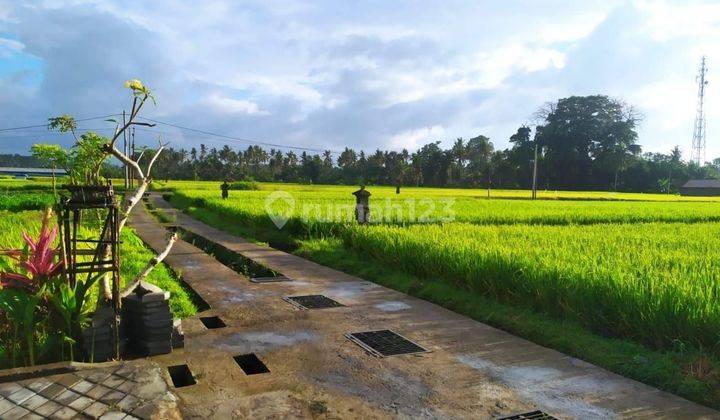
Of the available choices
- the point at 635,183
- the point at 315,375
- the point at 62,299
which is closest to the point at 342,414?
the point at 315,375

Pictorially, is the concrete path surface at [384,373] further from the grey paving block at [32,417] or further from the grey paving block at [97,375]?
the grey paving block at [32,417]

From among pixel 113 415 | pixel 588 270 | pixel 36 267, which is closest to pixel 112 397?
pixel 113 415

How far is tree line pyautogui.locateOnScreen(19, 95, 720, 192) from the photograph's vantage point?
202ft

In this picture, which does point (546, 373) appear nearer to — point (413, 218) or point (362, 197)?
point (362, 197)

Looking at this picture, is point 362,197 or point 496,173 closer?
point 362,197

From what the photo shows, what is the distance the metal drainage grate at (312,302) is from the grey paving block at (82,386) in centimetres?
271

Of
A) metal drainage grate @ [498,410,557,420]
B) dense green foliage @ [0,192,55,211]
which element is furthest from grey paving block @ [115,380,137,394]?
dense green foliage @ [0,192,55,211]

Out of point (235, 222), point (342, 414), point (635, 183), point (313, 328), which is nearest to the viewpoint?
point (342, 414)

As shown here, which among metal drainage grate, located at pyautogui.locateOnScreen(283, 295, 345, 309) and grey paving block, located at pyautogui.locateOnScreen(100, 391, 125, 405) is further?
metal drainage grate, located at pyautogui.locateOnScreen(283, 295, 345, 309)

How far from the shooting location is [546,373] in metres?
3.86

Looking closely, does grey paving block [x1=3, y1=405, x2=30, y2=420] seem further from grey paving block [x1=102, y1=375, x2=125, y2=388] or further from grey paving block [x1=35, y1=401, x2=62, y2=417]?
grey paving block [x1=102, y1=375, x2=125, y2=388]

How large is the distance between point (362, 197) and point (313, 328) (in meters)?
7.06

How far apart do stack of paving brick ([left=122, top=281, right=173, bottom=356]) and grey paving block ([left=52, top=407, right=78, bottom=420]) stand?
1.01 metres

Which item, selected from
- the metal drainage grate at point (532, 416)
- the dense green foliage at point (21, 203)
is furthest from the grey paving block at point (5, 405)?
the dense green foliage at point (21, 203)
